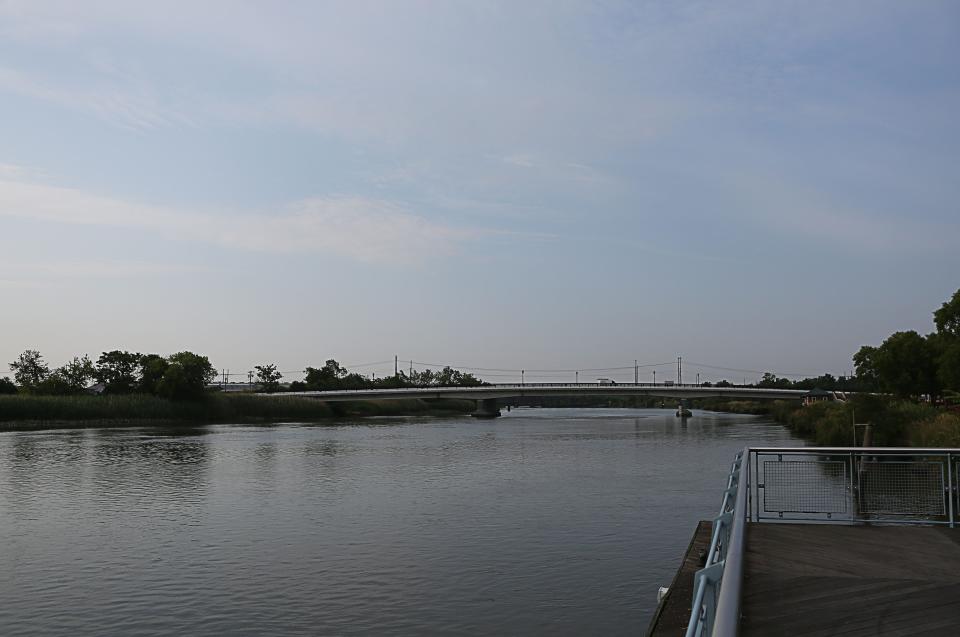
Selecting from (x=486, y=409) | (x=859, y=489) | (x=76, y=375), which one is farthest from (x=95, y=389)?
(x=859, y=489)

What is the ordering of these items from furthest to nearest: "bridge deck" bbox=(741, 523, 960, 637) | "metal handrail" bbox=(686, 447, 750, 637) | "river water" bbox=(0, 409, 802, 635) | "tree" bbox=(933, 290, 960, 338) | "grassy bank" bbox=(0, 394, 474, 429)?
1. "grassy bank" bbox=(0, 394, 474, 429)
2. "tree" bbox=(933, 290, 960, 338)
3. "river water" bbox=(0, 409, 802, 635)
4. "bridge deck" bbox=(741, 523, 960, 637)
5. "metal handrail" bbox=(686, 447, 750, 637)

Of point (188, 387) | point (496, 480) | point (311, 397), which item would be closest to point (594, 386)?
point (311, 397)

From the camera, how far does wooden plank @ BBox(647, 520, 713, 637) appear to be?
27.8 feet

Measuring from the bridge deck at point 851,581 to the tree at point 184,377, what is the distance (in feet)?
273

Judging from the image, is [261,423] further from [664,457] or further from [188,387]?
[664,457]

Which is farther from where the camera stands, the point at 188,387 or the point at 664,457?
the point at 188,387

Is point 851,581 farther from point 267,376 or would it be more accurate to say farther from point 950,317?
point 267,376

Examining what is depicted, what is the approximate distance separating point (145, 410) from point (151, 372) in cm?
1061

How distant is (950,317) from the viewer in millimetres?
52250

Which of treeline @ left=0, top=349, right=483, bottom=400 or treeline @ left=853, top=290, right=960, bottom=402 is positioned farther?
treeline @ left=0, top=349, right=483, bottom=400

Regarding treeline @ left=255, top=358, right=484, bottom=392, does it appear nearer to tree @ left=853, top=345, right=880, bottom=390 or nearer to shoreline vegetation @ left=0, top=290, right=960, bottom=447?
shoreline vegetation @ left=0, top=290, right=960, bottom=447

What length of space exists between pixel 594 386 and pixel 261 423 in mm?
43939

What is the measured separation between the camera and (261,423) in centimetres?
8700

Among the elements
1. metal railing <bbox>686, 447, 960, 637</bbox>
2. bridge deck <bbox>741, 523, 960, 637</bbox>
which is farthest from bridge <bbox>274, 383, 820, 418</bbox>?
bridge deck <bbox>741, 523, 960, 637</bbox>
